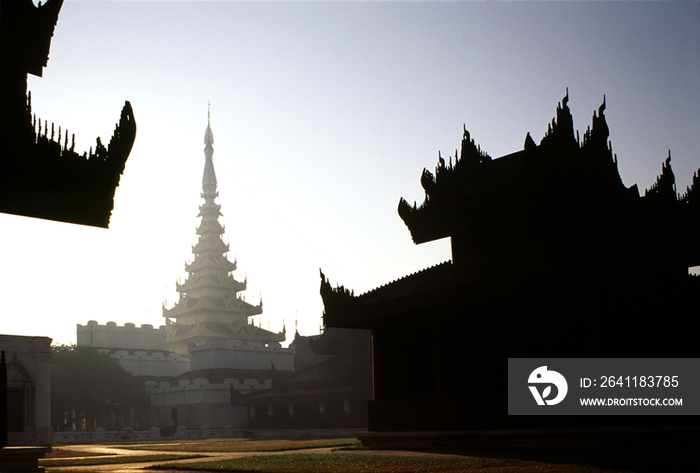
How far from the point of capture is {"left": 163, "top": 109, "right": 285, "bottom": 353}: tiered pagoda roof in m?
80.9

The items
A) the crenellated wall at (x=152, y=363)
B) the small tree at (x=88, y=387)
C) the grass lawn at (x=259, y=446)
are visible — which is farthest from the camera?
the crenellated wall at (x=152, y=363)

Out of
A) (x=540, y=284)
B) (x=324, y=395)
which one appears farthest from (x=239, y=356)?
(x=540, y=284)

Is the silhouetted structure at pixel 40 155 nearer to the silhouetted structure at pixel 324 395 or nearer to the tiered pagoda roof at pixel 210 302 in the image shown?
the silhouetted structure at pixel 324 395

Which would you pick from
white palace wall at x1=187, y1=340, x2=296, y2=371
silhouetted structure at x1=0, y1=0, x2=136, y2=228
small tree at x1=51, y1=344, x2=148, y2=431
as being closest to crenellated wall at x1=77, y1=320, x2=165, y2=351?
white palace wall at x1=187, y1=340, x2=296, y2=371

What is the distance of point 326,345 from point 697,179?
114ft

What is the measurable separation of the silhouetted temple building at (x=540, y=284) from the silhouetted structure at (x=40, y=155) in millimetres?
10251

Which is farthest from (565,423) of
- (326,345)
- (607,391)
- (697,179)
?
(326,345)

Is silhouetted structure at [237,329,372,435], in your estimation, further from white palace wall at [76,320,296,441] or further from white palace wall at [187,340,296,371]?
white palace wall at [187,340,296,371]

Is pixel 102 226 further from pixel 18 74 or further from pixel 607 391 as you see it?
pixel 607 391

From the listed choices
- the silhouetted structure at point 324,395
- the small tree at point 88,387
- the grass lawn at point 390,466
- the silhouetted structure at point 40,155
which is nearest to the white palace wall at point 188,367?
the small tree at point 88,387

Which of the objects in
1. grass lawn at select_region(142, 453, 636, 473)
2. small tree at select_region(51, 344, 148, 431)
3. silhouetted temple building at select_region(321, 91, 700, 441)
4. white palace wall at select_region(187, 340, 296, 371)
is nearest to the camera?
grass lawn at select_region(142, 453, 636, 473)

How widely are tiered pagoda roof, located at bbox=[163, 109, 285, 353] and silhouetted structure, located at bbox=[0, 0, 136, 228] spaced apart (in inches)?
2841

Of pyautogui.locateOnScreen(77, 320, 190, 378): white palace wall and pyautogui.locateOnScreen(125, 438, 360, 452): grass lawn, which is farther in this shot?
pyautogui.locateOnScreen(77, 320, 190, 378): white palace wall

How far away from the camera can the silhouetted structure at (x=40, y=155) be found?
313 inches
